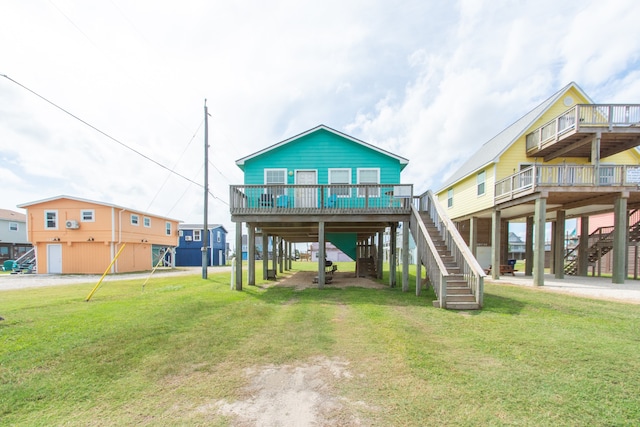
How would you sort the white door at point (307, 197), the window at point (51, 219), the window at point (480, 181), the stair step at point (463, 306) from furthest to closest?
the window at point (51, 219) < the window at point (480, 181) < the white door at point (307, 197) < the stair step at point (463, 306)

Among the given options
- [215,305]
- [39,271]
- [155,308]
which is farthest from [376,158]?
[39,271]

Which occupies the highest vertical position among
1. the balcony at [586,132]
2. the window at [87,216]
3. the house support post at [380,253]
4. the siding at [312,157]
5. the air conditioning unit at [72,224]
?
the balcony at [586,132]

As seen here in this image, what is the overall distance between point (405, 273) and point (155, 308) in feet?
26.4

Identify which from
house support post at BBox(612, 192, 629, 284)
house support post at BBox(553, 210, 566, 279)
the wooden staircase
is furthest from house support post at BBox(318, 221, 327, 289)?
house support post at BBox(612, 192, 629, 284)

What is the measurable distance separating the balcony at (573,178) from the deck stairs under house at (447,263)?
5.11 meters

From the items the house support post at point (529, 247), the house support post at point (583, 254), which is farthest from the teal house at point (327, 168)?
the house support post at point (583, 254)

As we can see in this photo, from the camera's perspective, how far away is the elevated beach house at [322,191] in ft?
36.4

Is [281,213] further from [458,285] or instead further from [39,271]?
[39,271]

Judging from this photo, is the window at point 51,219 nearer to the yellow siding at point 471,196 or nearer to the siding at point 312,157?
the siding at point 312,157

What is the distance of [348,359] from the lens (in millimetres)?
4324

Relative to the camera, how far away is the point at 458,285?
8312mm

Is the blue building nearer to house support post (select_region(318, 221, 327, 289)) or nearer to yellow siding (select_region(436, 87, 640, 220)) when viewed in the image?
house support post (select_region(318, 221, 327, 289))

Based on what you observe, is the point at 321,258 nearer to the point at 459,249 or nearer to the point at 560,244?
→ the point at 459,249

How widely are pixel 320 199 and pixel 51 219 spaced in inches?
854
